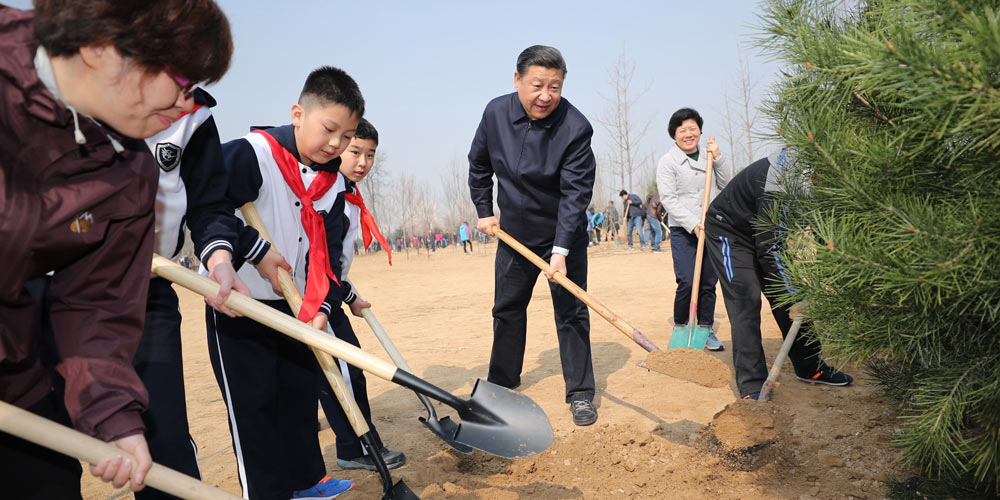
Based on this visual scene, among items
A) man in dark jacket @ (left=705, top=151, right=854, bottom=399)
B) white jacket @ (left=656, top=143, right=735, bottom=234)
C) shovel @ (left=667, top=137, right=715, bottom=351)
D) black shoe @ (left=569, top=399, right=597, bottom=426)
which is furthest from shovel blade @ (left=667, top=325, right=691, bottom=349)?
black shoe @ (left=569, top=399, right=597, bottom=426)

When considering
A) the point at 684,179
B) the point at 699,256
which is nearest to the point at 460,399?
the point at 699,256

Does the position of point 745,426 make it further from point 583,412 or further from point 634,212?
point 634,212

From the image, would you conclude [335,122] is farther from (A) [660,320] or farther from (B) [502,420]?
(A) [660,320]

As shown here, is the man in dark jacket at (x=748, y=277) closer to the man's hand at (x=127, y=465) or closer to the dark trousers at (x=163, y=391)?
the dark trousers at (x=163, y=391)

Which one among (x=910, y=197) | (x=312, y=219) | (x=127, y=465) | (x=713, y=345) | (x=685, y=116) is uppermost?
(x=685, y=116)

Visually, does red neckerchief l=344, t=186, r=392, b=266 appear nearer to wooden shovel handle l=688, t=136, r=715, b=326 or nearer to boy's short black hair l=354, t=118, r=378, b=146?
boy's short black hair l=354, t=118, r=378, b=146

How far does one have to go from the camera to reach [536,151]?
390cm

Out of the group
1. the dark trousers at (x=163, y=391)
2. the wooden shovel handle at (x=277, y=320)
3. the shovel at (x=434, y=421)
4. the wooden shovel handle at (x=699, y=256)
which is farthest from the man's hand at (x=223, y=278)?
the wooden shovel handle at (x=699, y=256)

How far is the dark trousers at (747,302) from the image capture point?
12.6 feet

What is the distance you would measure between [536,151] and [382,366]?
89.2 inches

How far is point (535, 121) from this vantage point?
388 centimetres

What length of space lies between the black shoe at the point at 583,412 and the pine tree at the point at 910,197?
1.73 m

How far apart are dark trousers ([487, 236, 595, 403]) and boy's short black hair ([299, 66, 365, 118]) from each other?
5.36 feet

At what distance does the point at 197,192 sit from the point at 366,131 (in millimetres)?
1569
